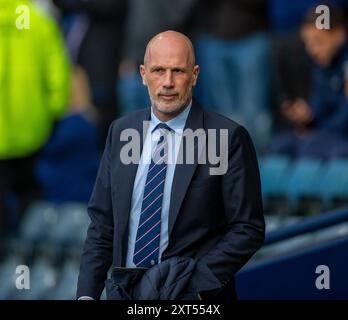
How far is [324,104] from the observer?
311 inches

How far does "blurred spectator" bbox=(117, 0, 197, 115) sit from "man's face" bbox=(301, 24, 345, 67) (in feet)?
3.25

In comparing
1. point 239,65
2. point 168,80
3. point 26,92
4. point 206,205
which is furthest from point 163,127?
point 239,65

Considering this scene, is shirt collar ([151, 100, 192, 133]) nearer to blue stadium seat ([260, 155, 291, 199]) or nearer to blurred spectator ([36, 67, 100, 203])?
blue stadium seat ([260, 155, 291, 199])

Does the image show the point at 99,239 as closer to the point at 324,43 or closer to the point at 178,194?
the point at 178,194

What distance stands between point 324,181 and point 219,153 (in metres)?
3.67

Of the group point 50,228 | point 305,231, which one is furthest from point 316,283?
point 50,228

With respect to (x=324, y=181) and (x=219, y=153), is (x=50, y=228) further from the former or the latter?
(x=219, y=153)

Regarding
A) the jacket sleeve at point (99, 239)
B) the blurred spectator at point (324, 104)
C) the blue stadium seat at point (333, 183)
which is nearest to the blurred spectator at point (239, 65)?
the blurred spectator at point (324, 104)

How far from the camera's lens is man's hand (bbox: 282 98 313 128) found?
8031mm

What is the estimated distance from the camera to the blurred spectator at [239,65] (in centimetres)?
855

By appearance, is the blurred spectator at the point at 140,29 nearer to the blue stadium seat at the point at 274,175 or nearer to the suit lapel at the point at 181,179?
the blue stadium seat at the point at 274,175

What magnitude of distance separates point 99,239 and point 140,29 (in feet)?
16.6

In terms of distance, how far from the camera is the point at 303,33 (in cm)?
833

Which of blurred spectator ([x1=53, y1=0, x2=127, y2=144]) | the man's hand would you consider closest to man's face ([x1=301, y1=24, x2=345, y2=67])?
the man's hand
